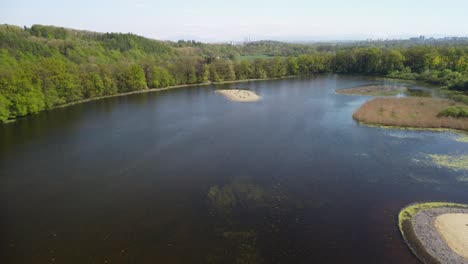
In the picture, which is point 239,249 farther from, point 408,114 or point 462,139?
point 408,114

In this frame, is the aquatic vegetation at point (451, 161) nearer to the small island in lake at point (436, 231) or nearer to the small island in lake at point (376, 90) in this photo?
the small island in lake at point (436, 231)

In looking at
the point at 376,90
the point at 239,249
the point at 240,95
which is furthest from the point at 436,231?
the point at 376,90

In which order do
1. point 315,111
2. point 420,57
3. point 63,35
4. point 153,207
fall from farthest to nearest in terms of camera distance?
point 63,35, point 420,57, point 315,111, point 153,207

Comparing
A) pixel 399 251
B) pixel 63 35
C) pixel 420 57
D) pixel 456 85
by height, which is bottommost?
pixel 399 251

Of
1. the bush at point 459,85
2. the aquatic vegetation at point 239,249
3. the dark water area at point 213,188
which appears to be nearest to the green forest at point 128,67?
the bush at point 459,85

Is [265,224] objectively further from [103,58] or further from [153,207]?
[103,58]

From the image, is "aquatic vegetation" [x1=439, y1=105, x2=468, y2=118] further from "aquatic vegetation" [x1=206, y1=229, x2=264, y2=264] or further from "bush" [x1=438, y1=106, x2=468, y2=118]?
"aquatic vegetation" [x1=206, y1=229, x2=264, y2=264]

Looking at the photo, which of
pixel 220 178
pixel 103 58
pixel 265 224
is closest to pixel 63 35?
pixel 103 58
